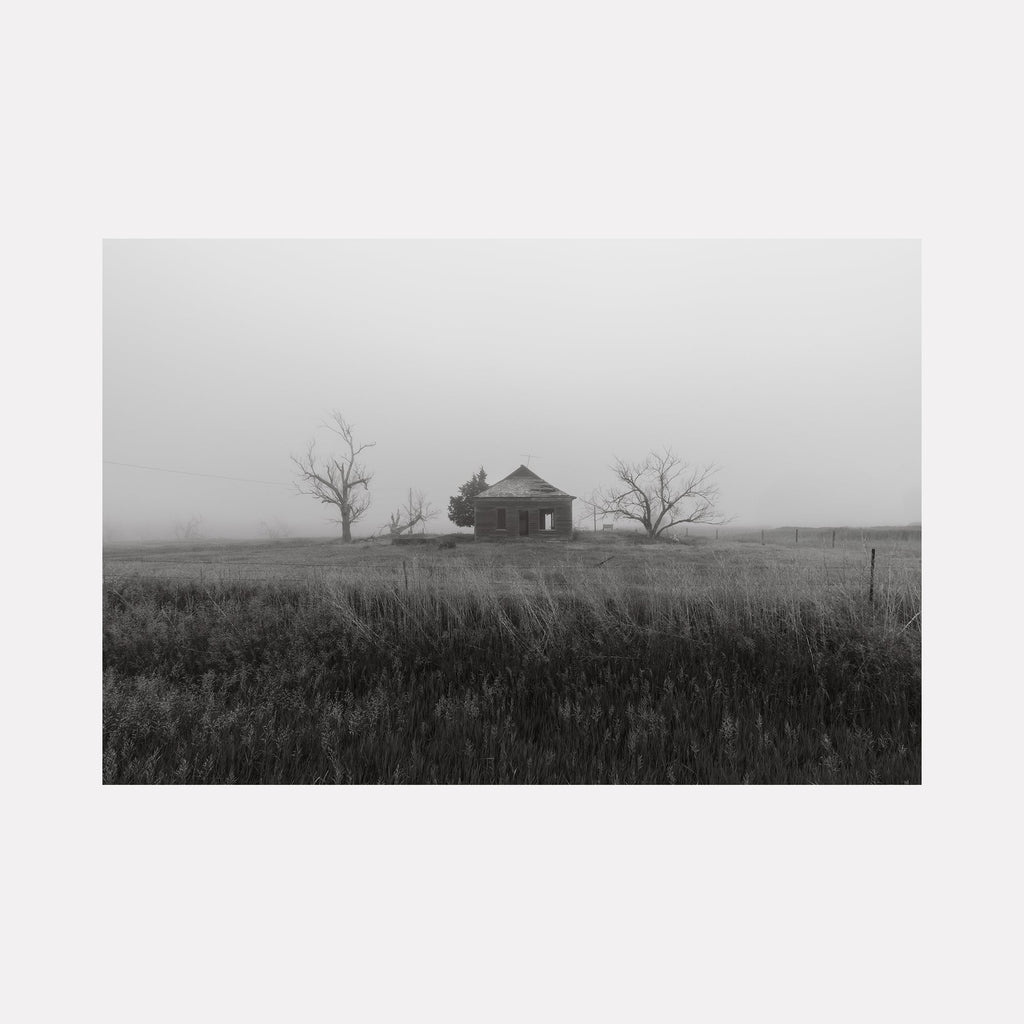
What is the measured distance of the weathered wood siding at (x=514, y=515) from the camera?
15743 mm

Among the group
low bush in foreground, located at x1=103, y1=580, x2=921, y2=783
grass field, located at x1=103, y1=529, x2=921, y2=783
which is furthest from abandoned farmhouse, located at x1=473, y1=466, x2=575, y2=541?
low bush in foreground, located at x1=103, y1=580, x2=921, y2=783

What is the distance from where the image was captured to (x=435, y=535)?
14.1 meters

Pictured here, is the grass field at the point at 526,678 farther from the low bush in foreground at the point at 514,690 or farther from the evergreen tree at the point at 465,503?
the evergreen tree at the point at 465,503

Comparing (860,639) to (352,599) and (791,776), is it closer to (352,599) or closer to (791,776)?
(791,776)

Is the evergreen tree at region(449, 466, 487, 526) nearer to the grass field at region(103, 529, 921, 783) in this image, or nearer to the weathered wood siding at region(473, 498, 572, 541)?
the weathered wood siding at region(473, 498, 572, 541)

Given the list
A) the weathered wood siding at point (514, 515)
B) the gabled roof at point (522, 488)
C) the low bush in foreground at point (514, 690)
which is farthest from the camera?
the gabled roof at point (522, 488)

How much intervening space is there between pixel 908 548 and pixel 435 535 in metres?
12.0

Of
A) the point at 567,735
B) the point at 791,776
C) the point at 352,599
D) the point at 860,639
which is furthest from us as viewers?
the point at 352,599

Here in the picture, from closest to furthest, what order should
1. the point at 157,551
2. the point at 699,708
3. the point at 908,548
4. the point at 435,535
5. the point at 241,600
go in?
the point at 699,708, the point at 241,600, the point at 908,548, the point at 435,535, the point at 157,551

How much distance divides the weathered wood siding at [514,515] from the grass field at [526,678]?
789 cm

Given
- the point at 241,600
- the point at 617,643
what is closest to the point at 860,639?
the point at 617,643

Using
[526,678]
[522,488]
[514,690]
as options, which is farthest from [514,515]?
[514,690]

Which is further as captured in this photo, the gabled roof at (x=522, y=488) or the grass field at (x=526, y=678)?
the gabled roof at (x=522, y=488)

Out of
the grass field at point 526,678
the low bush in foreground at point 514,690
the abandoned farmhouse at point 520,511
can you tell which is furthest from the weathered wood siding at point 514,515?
the low bush in foreground at point 514,690
